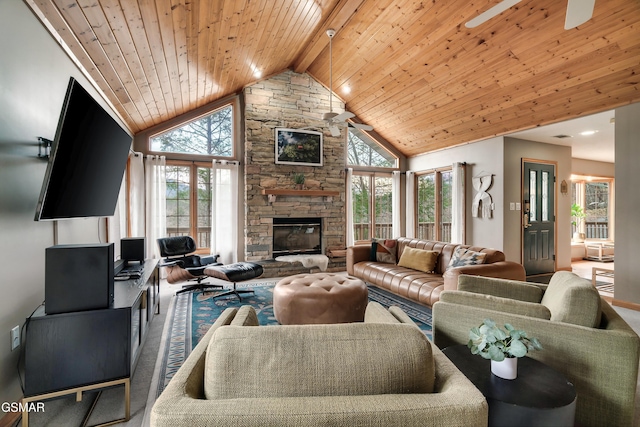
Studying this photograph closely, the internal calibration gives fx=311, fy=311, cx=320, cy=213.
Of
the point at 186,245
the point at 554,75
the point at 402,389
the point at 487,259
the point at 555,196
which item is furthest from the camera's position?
the point at 555,196

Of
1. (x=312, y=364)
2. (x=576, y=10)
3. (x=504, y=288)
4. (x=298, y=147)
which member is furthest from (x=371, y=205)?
(x=312, y=364)

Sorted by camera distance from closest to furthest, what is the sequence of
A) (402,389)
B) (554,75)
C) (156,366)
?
(402,389)
(156,366)
(554,75)

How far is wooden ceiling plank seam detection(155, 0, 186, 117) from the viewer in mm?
2599

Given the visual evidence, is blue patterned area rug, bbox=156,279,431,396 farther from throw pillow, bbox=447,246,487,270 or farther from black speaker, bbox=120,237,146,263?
black speaker, bbox=120,237,146,263

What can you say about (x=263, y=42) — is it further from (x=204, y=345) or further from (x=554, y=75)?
(x=204, y=345)

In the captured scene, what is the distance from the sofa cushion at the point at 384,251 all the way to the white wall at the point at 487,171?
192 centimetres

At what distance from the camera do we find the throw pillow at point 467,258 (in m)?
3.26

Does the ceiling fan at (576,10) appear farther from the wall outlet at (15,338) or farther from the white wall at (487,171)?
the white wall at (487,171)

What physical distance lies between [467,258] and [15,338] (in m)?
3.70

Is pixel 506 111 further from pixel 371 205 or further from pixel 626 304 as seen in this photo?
pixel 371 205

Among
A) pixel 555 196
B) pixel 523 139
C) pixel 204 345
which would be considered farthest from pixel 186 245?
pixel 555 196

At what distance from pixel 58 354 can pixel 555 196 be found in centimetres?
710

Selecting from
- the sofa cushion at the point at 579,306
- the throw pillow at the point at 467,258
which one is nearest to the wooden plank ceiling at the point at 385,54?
the throw pillow at the point at 467,258

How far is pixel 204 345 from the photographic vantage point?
119 cm
